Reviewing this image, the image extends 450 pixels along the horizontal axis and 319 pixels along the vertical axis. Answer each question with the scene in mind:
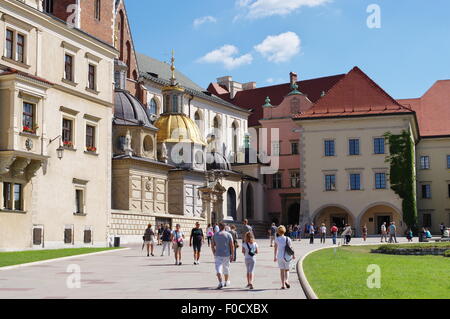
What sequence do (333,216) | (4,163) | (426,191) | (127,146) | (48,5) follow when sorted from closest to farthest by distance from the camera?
(4,163) → (48,5) → (127,146) → (333,216) → (426,191)

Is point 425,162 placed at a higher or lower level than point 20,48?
lower

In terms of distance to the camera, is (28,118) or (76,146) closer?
(28,118)

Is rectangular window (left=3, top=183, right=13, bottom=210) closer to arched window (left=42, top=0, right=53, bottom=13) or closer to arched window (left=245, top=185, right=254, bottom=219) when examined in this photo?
arched window (left=42, top=0, right=53, bottom=13)

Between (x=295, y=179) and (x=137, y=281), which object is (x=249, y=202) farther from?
(x=137, y=281)

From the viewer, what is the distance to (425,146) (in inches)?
2854

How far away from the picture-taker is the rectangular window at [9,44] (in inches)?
1344

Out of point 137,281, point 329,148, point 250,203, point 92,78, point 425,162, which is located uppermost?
point 92,78

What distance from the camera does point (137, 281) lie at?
62.6 feet

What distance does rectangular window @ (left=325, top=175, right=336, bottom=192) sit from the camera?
6381 centimetres

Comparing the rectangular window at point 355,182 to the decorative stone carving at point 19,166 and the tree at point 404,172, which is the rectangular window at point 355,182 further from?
the decorative stone carving at point 19,166

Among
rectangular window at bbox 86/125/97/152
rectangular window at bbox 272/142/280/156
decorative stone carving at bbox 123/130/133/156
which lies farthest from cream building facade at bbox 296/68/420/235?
rectangular window at bbox 86/125/97/152

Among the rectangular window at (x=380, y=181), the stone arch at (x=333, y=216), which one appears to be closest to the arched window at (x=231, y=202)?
the stone arch at (x=333, y=216)

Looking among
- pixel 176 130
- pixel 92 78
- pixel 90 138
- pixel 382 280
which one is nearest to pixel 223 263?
pixel 382 280

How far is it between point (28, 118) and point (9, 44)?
3651 millimetres
